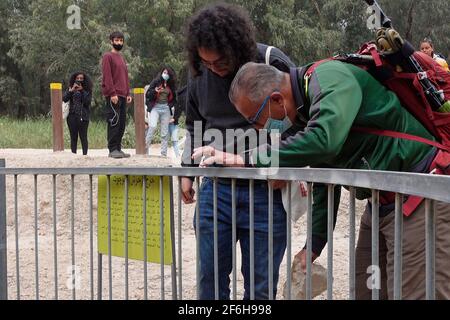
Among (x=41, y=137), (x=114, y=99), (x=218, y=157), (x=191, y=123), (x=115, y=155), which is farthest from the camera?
(x=41, y=137)

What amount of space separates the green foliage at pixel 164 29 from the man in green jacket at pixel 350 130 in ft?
71.3

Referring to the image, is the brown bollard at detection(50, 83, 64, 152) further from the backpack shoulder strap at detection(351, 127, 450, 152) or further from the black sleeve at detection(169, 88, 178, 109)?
the backpack shoulder strap at detection(351, 127, 450, 152)

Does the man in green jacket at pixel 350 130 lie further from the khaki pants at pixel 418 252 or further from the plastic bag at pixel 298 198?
the plastic bag at pixel 298 198

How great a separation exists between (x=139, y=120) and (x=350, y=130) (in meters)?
9.54

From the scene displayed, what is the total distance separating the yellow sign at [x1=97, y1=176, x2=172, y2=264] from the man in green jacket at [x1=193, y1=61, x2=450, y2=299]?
0.69m

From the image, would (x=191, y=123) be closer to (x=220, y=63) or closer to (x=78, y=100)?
(x=220, y=63)

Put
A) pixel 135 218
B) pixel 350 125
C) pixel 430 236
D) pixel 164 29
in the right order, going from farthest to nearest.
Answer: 1. pixel 164 29
2. pixel 135 218
3. pixel 350 125
4. pixel 430 236

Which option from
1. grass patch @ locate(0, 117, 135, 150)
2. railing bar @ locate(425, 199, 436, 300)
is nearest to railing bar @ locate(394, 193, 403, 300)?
railing bar @ locate(425, 199, 436, 300)

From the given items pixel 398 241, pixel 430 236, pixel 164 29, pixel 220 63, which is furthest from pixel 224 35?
pixel 164 29

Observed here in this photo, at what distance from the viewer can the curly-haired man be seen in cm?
286

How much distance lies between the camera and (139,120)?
11695 mm

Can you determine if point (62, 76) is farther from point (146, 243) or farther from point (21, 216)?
point (146, 243)

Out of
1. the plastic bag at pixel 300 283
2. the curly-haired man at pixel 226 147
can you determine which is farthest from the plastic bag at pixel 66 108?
the plastic bag at pixel 300 283

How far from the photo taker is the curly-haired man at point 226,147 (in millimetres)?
2861
